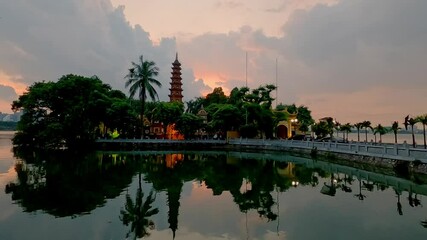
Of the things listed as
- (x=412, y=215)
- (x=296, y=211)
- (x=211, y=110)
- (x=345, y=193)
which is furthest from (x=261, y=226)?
(x=211, y=110)

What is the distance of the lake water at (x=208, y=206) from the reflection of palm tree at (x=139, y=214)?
0.03 metres

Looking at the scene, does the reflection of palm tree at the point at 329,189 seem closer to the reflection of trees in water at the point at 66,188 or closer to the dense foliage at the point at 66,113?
the reflection of trees in water at the point at 66,188

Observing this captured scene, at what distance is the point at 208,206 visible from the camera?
44.4 feet

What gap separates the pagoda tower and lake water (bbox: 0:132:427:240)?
57.4 meters

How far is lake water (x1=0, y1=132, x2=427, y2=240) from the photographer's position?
9.96m

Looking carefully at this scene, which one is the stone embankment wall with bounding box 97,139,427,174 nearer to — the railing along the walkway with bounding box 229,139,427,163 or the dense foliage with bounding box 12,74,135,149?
the railing along the walkway with bounding box 229,139,427,163

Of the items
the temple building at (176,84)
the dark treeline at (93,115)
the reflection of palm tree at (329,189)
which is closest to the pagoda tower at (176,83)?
the temple building at (176,84)

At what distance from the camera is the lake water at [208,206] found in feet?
32.7

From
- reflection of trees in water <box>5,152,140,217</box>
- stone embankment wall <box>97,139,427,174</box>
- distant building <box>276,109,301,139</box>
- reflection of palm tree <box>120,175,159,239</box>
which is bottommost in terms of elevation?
reflection of palm tree <box>120,175,159,239</box>

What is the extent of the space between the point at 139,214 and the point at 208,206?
296cm

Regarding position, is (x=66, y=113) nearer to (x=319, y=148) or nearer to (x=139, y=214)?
(x=319, y=148)

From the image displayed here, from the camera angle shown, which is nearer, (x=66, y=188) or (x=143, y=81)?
(x=66, y=188)

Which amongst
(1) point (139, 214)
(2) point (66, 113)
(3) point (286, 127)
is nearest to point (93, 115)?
(2) point (66, 113)

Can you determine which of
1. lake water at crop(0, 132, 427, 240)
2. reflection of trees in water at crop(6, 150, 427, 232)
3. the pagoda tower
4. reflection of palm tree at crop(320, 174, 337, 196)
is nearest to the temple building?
the pagoda tower
